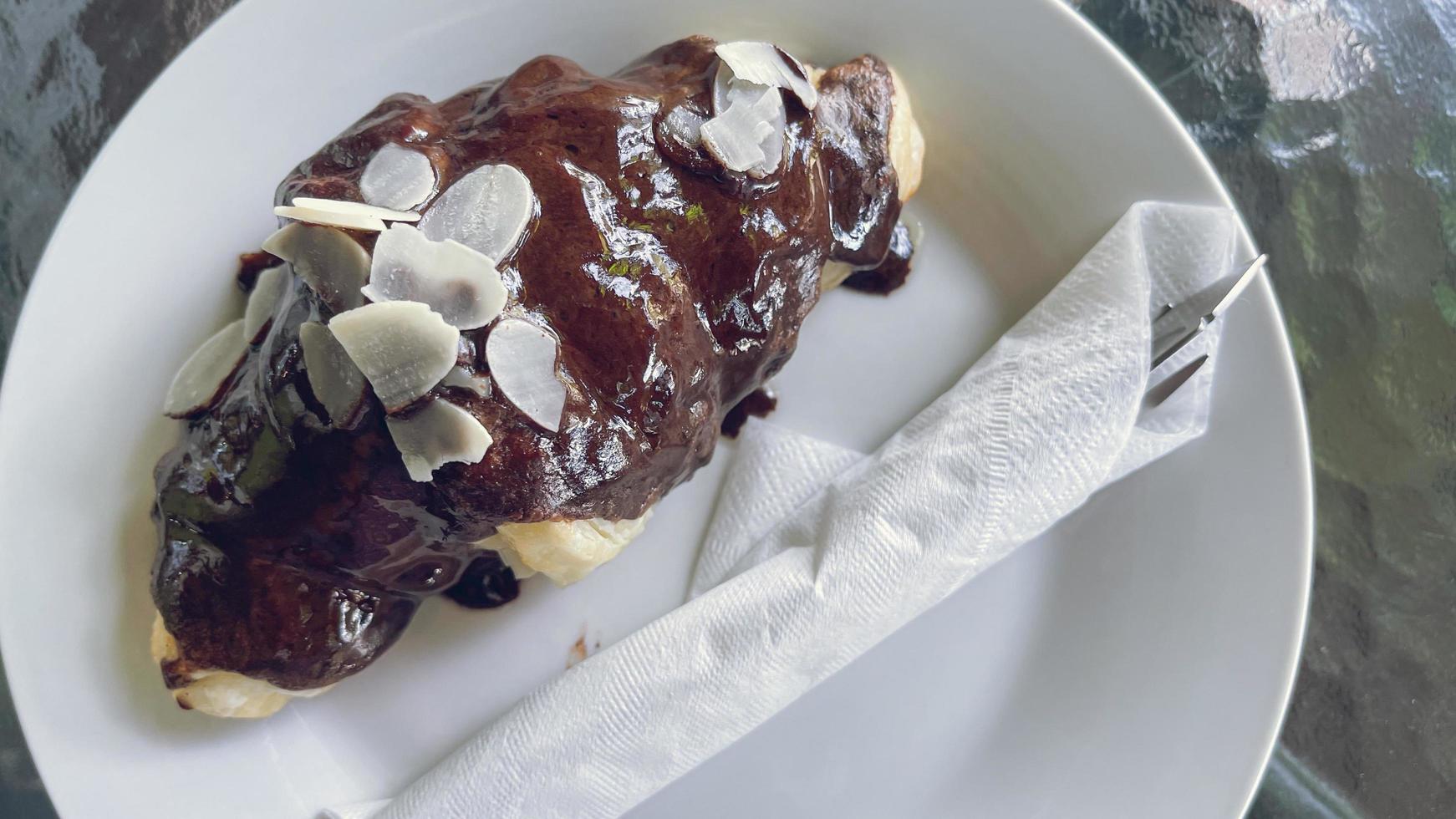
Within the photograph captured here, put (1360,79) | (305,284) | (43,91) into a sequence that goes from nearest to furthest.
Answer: (305,284) → (43,91) → (1360,79)

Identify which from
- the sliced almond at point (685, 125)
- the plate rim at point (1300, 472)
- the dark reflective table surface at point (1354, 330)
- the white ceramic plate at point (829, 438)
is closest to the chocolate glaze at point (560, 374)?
the sliced almond at point (685, 125)

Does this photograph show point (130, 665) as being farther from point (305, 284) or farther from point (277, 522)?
point (305, 284)

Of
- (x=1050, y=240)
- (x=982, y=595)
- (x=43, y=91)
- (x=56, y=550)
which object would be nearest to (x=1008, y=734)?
(x=982, y=595)

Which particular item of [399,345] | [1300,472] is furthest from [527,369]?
[1300,472]

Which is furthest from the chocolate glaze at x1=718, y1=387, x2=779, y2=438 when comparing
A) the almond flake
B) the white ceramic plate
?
the almond flake

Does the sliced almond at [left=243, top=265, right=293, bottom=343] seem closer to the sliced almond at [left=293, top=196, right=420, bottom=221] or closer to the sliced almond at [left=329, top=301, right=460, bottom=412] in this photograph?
the sliced almond at [left=293, top=196, right=420, bottom=221]

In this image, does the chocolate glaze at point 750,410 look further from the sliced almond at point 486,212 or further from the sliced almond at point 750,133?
the sliced almond at point 486,212
